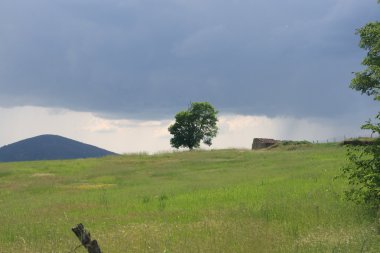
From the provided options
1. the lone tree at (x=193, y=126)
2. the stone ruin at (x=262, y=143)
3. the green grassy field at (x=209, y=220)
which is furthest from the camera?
the lone tree at (x=193, y=126)

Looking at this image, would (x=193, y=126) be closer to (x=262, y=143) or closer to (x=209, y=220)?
(x=262, y=143)

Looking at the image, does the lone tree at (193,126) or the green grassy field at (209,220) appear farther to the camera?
the lone tree at (193,126)

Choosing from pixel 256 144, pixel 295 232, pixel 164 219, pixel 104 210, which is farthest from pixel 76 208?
pixel 256 144

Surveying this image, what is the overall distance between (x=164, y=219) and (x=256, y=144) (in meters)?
80.5

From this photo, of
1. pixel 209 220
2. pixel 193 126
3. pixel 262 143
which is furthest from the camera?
pixel 193 126

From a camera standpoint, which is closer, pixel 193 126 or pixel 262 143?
pixel 262 143

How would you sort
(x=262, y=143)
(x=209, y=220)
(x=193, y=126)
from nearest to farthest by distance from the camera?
1. (x=209, y=220)
2. (x=262, y=143)
3. (x=193, y=126)

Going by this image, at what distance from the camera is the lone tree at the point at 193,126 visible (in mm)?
111312

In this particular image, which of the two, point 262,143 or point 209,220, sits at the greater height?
point 262,143

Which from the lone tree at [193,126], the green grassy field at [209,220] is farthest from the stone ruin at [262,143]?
the green grassy field at [209,220]

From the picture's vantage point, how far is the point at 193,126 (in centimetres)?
11225

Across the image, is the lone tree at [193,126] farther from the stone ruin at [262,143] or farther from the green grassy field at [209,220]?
the green grassy field at [209,220]

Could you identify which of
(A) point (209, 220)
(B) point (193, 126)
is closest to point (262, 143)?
(B) point (193, 126)

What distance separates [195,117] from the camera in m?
112
